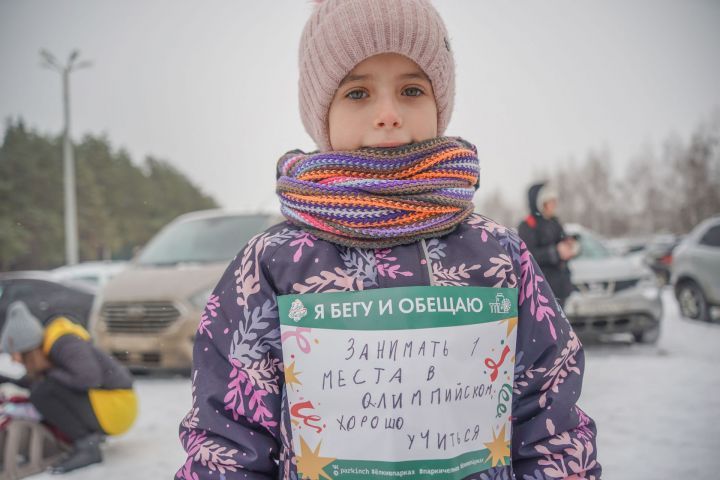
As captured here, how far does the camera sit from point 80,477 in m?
3.16

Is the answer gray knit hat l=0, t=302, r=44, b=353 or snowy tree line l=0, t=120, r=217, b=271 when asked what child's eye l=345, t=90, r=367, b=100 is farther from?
snowy tree line l=0, t=120, r=217, b=271

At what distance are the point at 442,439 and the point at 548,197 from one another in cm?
438

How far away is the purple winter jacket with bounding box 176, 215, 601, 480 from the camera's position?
3.40 feet

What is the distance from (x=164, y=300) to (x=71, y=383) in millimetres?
1870

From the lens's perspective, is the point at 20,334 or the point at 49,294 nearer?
the point at 20,334

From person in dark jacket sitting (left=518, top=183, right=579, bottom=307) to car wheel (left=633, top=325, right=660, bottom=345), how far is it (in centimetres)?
209

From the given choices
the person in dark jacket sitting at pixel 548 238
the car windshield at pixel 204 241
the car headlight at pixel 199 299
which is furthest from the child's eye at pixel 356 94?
Result: the car windshield at pixel 204 241

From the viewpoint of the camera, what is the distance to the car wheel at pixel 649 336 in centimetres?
645

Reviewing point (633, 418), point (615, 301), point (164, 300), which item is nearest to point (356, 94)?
point (633, 418)

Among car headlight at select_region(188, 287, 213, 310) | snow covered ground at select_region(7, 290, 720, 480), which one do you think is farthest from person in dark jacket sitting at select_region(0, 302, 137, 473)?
car headlight at select_region(188, 287, 213, 310)

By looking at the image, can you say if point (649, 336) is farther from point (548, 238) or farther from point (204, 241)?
point (204, 241)

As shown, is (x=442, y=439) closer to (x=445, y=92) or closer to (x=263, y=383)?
(x=263, y=383)

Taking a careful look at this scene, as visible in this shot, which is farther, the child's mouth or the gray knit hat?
the gray knit hat

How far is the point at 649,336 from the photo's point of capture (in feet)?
21.3
